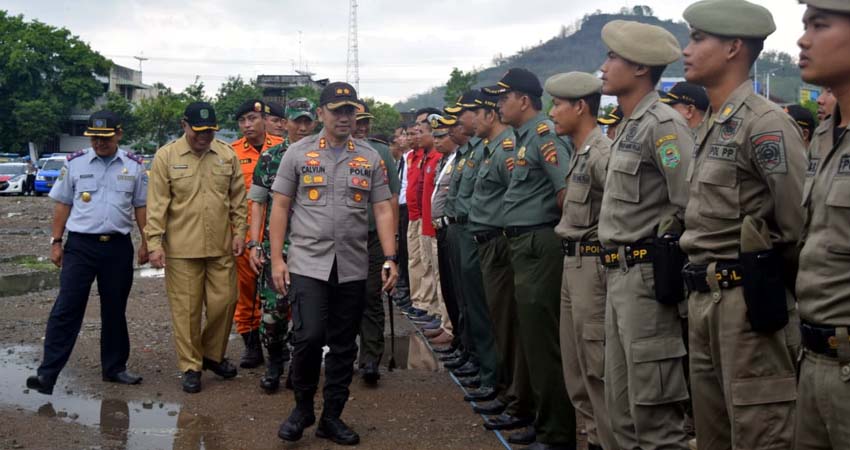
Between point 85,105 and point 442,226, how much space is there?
68.6 meters

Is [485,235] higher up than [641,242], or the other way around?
[641,242]

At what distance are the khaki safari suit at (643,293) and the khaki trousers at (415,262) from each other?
713 cm

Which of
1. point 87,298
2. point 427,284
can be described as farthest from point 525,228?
point 427,284

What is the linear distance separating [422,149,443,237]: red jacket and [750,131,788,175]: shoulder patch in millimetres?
6400

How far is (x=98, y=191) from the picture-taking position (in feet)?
24.5

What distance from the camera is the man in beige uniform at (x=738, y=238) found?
131 inches

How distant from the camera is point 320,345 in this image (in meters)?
5.82

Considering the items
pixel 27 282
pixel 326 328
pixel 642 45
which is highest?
pixel 642 45

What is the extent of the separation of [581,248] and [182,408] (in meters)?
3.51

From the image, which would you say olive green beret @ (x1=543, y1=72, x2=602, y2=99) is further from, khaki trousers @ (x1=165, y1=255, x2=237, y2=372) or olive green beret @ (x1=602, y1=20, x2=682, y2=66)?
khaki trousers @ (x1=165, y1=255, x2=237, y2=372)

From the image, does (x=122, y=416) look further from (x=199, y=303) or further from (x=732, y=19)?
(x=732, y=19)

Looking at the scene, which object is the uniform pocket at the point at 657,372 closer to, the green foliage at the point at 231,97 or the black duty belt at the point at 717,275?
the black duty belt at the point at 717,275

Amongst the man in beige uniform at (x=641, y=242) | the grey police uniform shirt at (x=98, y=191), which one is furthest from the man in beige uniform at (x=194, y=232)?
the man in beige uniform at (x=641, y=242)

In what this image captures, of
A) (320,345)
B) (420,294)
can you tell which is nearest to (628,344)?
(320,345)
